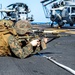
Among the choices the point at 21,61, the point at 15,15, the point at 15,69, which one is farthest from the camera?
the point at 15,15

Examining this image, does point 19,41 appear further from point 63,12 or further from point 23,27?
point 63,12

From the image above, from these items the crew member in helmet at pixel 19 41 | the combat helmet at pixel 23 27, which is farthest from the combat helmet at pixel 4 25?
the combat helmet at pixel 23 27

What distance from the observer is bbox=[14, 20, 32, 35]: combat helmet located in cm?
744

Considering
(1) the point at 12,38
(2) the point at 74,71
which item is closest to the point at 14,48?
(1) the point at 12,38

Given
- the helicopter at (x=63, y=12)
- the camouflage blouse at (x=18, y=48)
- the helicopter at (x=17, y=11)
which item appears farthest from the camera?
the helicopter at (x=17, y=11)

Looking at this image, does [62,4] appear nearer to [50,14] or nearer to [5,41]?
[50,14]

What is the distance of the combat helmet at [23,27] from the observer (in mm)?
7436


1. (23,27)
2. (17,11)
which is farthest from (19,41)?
(17,11)

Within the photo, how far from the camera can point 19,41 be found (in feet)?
25.3

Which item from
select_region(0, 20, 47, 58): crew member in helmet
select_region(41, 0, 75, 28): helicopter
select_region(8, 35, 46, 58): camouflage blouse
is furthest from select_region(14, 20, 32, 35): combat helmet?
select_region(41, 0, 75, 28): helicopter

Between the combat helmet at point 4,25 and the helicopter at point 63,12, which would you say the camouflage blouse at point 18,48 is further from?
the helicopter at point 63,12

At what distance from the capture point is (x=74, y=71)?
→ 18.5 ft

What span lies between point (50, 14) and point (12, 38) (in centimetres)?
3568

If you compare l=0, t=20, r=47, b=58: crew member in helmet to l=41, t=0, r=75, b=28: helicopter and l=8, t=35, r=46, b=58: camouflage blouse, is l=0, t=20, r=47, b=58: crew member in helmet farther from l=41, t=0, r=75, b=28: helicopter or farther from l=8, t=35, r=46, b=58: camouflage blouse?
l=41, t=0, r=75, b=28: helicopter
